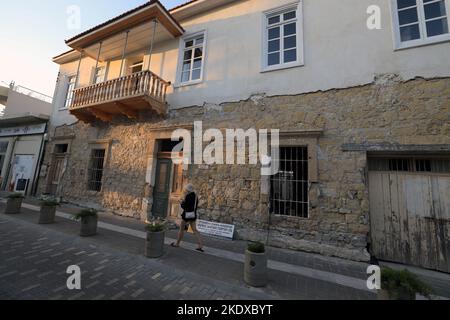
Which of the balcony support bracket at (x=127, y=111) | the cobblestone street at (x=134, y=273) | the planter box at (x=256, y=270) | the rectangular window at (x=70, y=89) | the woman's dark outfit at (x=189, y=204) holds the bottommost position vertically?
the cobblestone street at (x=134, y=273)

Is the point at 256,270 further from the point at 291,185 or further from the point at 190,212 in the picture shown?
the point at 291,185

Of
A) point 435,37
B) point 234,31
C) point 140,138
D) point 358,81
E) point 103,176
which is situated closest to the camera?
point 435,37

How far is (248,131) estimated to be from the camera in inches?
251

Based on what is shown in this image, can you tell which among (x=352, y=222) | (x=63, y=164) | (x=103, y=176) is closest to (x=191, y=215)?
(x=352, y=222)

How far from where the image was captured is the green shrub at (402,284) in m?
2.48

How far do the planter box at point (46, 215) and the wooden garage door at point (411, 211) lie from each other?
9003 mm

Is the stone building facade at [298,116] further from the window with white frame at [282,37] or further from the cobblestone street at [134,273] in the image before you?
the cobblestone street at [134,273]

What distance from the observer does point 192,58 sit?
26.2 feet

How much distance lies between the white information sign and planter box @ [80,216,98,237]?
2.88 metres

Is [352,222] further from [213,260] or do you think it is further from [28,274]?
[28,274]

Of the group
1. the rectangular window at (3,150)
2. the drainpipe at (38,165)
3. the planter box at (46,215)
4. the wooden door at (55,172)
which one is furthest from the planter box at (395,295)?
the rectangular window at (3,150)

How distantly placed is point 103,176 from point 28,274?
6.20 meters

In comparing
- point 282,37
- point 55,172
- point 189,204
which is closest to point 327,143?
point 282,37

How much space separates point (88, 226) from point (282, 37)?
7.84 meters
